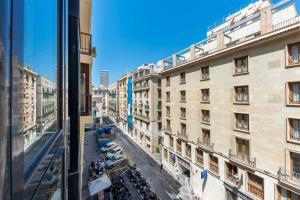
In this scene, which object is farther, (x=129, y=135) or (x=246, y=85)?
(x=129, y=135)

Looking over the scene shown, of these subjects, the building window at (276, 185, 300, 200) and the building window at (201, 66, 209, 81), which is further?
the building window at (201, 66, 209, 81)

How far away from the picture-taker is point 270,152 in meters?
11.7

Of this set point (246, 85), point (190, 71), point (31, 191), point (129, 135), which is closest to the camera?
point (31, 191)

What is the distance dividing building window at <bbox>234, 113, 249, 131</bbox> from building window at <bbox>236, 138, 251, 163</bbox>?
0.88 m

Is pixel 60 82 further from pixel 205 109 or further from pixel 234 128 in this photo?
pixel 205 109

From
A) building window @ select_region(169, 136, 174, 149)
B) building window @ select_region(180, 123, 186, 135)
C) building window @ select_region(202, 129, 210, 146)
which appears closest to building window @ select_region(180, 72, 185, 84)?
building window @ select_region(180, 123, 186, 135)

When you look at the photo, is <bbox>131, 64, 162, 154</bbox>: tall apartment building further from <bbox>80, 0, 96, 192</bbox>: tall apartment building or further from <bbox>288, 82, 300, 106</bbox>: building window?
<bbox>80, 0, 96, 192</bbox>: tall apartment building

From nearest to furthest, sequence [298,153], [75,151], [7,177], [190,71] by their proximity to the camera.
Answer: [7,177] < [75,151] < [298,153] < [190,71]

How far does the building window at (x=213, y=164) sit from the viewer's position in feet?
52.9

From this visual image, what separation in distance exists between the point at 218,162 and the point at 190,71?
8955 millimetres

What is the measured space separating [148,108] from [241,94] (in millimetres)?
20571

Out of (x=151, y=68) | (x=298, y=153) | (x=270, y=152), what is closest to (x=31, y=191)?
A: (x=298, y=153)

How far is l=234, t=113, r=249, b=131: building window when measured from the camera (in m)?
13.4

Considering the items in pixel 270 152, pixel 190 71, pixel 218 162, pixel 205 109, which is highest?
pixel 190 71
